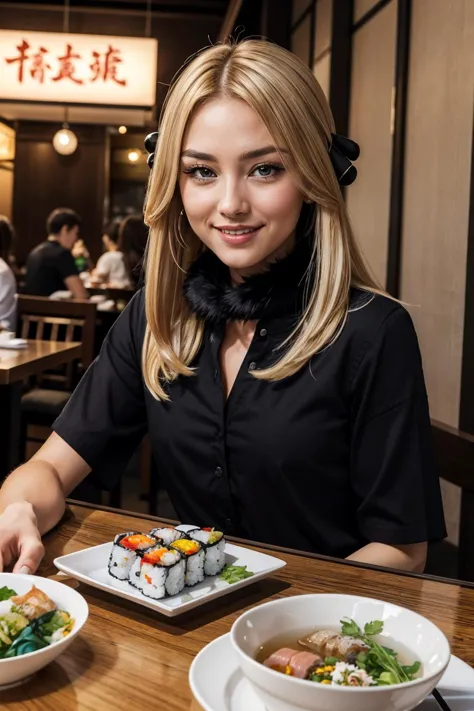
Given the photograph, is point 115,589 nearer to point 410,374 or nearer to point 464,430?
point 410,374

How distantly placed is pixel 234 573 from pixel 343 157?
0.81 metres

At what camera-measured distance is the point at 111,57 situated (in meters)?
6.95

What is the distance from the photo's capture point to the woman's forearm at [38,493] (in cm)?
123

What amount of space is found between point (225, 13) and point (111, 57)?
206cm

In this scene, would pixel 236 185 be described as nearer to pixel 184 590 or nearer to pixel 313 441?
pixel 313 441

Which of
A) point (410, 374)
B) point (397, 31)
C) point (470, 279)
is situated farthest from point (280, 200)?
point (397, 31)

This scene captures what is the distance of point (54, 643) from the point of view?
78 cm

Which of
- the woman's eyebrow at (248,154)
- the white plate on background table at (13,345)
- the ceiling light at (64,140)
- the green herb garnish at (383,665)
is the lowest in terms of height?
the green herb garnish at (383,665)

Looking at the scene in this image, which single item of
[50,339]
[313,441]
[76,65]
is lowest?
[313,441]

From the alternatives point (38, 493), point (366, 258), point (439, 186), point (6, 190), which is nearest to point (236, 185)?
point (38, 493)

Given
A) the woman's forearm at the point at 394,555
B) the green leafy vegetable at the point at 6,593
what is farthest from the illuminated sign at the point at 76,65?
the green leafy vegetable at the point at 6,593

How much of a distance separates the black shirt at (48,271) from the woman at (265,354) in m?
4.36

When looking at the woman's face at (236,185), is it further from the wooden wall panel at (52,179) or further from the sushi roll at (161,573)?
the wooden wall panel at (52,179)

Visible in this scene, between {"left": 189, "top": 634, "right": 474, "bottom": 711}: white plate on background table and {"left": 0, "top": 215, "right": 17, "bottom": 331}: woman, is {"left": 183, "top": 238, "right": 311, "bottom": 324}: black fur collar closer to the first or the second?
{"left": 189, "top": 634, "right": 474, "bottom": 711}: white plate on background table
